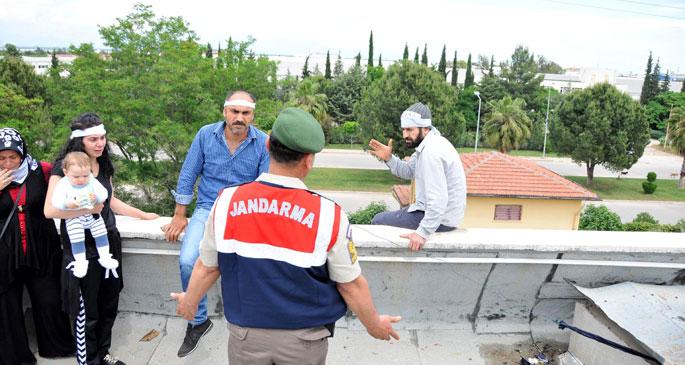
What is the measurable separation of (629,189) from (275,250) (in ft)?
137

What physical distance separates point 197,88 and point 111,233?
1649cm

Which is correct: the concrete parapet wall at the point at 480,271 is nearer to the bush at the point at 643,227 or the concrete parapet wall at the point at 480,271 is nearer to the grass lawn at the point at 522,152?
the bush at the point at 643,227

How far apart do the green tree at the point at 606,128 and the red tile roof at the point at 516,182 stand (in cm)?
1432

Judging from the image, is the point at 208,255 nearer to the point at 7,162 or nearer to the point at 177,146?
the point at 7,162

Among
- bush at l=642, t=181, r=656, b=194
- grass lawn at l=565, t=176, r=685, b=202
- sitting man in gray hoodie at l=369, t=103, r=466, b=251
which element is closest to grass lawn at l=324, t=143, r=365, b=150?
grass lawn at l=565, t=176, r=685, b=202

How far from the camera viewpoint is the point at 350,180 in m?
36.8

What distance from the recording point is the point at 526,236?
3.62m

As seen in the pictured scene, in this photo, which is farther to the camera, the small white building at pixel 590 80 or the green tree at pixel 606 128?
the small white building at pixel 590 80

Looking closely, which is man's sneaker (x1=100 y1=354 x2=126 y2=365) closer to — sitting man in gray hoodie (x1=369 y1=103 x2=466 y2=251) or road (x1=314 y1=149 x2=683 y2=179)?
sitting man in gray hoodie (x1=369 y1=103 x2=466 y2=251)

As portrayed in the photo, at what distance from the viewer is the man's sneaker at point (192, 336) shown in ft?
10.9

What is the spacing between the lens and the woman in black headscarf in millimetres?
3006

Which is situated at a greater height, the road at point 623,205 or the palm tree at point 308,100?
the palm tree at point 308,100

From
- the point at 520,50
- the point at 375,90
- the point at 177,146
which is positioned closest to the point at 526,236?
the point at 177,146

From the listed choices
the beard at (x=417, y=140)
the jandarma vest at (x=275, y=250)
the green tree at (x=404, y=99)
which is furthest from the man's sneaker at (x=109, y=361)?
the green tree at (x=404, y=99)
